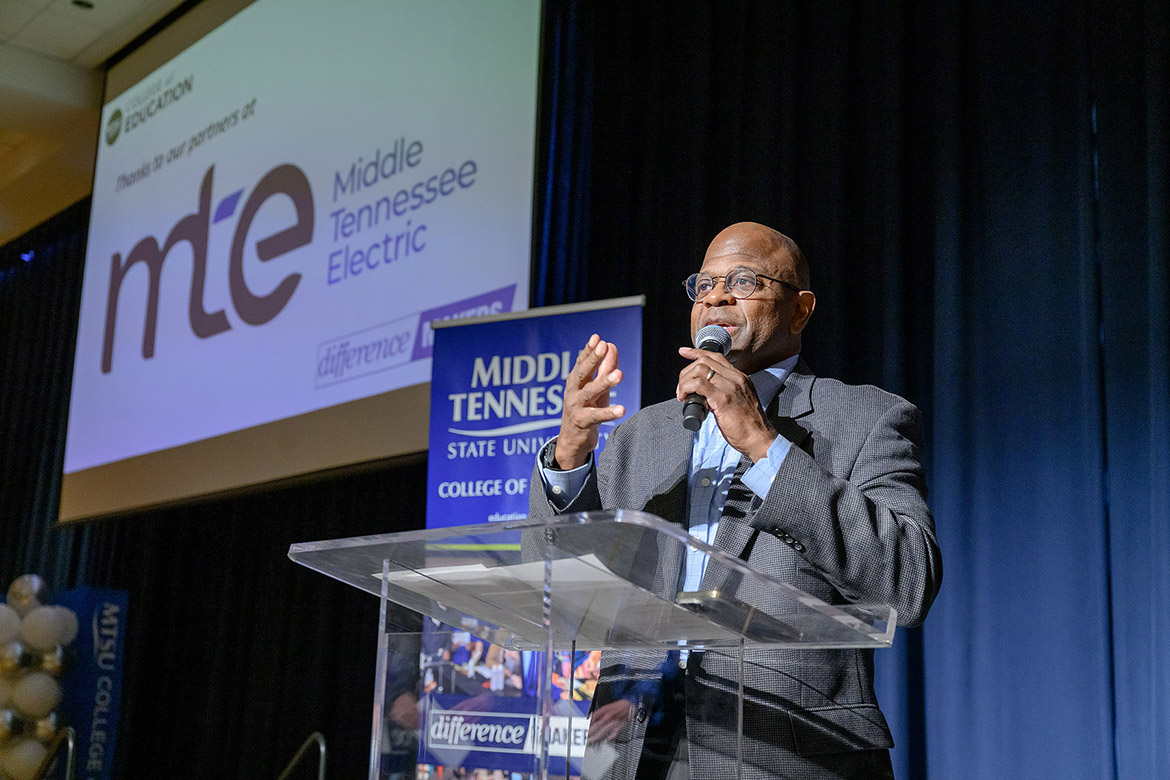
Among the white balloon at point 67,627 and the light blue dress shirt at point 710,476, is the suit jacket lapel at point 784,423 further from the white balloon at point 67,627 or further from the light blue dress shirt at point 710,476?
the white balloon at point 67,627

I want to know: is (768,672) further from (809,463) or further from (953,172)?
(953,172)

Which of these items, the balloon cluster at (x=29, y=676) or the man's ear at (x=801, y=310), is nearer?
the man's ear at (x=801, y=310)

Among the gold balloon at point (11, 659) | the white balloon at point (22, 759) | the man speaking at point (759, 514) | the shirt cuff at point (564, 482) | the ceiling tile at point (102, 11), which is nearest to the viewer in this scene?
the man speaking at point (759, 514)

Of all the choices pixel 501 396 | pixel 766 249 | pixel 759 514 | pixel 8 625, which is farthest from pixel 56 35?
pixel 759 514

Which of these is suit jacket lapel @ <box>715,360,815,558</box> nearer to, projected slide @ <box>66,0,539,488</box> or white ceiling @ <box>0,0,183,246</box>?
projected slide @ <box>66,0,539,488</box>

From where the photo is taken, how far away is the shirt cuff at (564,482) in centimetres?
167

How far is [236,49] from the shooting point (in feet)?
19.8

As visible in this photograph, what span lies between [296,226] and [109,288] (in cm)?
176

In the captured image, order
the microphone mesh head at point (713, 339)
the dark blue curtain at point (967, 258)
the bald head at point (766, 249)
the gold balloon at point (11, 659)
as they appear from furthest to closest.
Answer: the gold balloon at point (11, 659)
the dark blue curtain at point (967, 258)
the bald head at point (766, 249)
the microphone mesh head at point (713, 339)

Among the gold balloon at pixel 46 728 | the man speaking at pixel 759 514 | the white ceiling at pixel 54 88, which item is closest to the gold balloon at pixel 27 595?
the gold balloon at pixel 46 728

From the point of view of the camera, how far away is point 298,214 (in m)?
5.37

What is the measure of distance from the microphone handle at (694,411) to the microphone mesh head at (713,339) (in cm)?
28

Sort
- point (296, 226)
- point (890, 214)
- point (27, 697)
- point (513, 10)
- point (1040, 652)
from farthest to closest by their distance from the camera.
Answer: point (27, 697), point (296, 226), point (513, 10), point (890, 214), point (1040, 652)

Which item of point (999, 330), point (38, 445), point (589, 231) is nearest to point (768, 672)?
point (999, 330)
